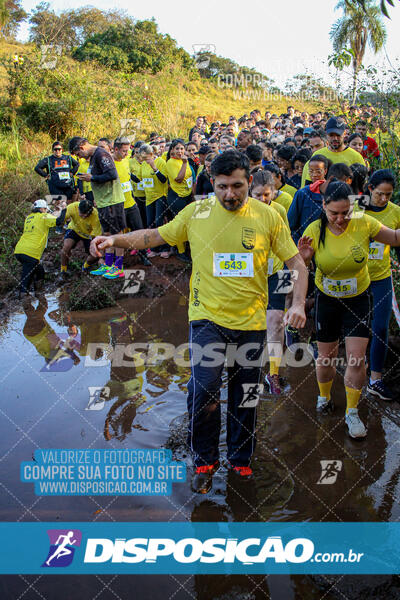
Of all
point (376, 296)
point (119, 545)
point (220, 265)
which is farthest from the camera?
point (376, 296)

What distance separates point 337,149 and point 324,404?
331 cm

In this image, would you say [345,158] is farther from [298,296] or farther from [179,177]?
[298,296]

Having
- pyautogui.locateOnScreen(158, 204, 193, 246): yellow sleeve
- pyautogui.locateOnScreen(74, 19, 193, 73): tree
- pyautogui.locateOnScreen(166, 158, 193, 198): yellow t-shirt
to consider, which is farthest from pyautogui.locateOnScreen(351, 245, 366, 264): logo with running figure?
pyautogui.locateOnScreen(74, 19, 193, 73): tree

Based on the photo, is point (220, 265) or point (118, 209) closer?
point (220, 265)

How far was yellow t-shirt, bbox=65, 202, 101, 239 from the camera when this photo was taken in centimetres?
843

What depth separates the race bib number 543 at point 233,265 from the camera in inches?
126

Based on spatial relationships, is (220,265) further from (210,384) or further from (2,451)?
(2,451)

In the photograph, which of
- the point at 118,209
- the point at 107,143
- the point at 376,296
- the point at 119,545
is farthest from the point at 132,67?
the point at 119,545

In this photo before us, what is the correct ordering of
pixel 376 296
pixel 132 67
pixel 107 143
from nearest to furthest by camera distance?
pixel 376 296
pixel 107 143
pixel 132 67

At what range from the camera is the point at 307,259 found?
383cm

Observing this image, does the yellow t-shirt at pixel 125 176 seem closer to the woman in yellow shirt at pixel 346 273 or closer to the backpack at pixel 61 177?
the backpack at pixel 61 177

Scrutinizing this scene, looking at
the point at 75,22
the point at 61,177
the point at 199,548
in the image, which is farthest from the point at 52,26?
the point at 199,548

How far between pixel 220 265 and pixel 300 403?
6.46 ft

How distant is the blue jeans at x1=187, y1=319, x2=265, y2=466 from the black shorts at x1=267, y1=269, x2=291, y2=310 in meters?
1.43
